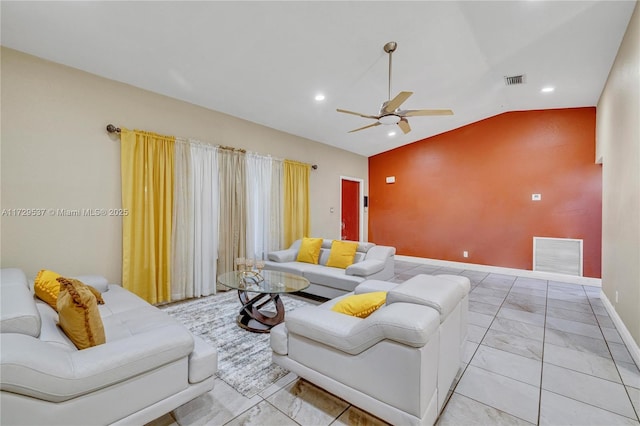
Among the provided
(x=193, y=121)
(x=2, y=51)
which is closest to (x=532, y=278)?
(x=193, y=121)

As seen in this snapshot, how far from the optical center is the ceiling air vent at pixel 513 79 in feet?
13.2

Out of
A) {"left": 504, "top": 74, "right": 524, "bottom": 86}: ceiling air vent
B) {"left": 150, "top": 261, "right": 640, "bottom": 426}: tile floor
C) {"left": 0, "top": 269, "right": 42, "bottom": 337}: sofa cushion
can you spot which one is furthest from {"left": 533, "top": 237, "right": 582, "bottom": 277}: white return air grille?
{"left": 0, "top": 269, "right": 42, "bottom": 337}: sofa cushion

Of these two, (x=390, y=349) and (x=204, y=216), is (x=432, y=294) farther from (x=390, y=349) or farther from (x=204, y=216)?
(x=204, y=216)

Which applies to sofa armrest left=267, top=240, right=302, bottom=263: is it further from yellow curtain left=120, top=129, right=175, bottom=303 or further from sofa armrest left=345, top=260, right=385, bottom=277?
yellow curtain left=120, top=129, right=175, bottom=303

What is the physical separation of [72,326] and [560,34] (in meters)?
5.12

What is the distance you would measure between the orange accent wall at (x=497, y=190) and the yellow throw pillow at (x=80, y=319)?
6427 millimetres

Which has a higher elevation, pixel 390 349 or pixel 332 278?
pixel 390 349

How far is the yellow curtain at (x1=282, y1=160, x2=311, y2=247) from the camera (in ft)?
17.4

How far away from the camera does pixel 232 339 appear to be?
Answer: 8.75ft

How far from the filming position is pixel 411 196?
688cm

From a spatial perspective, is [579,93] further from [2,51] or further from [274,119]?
[2,51]

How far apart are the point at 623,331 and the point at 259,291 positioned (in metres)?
3.76

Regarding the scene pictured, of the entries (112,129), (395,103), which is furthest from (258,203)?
(395,103)

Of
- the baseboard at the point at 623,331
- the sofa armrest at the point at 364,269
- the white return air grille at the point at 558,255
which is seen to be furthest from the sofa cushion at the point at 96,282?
the white return air grille at the point at 558,255
